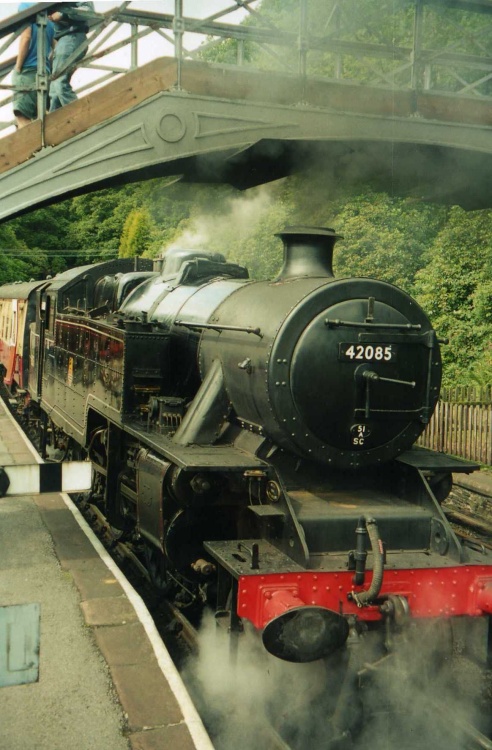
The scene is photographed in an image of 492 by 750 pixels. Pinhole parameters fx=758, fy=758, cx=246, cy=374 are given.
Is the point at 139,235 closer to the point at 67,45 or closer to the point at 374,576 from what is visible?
the point at 67,45

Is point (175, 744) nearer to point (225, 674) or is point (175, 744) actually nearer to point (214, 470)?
point (225, 674)

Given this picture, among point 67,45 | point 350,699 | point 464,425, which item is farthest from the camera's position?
point 464,425

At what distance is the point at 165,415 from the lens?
5.58 meters

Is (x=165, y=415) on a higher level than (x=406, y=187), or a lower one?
lower

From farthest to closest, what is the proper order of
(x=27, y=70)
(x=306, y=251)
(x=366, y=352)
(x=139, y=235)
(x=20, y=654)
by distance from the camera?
(x=139, y=235) → (x=27, y=70) → (x=306, y=251) → (x=366, y=352) → (x=20, y=654)

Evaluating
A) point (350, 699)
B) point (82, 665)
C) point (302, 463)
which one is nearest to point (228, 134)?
point (302, 463)

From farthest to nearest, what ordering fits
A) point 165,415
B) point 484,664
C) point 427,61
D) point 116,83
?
point 427,61 < point 116,83 < point 165,415 < point 484,664

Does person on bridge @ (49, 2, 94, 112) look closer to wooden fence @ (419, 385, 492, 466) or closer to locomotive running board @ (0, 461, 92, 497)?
locomotive running board @ (0, 461, 92, 497)

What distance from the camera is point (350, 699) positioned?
4.23m

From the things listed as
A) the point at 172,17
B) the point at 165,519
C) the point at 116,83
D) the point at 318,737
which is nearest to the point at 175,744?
the point at 318,737

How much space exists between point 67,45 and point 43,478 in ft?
13.7

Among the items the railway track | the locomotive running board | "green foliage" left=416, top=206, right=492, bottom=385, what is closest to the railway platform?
the locomotive running board

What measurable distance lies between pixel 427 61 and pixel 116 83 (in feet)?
10.0

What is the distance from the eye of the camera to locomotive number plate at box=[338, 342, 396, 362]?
4641 millimetres
